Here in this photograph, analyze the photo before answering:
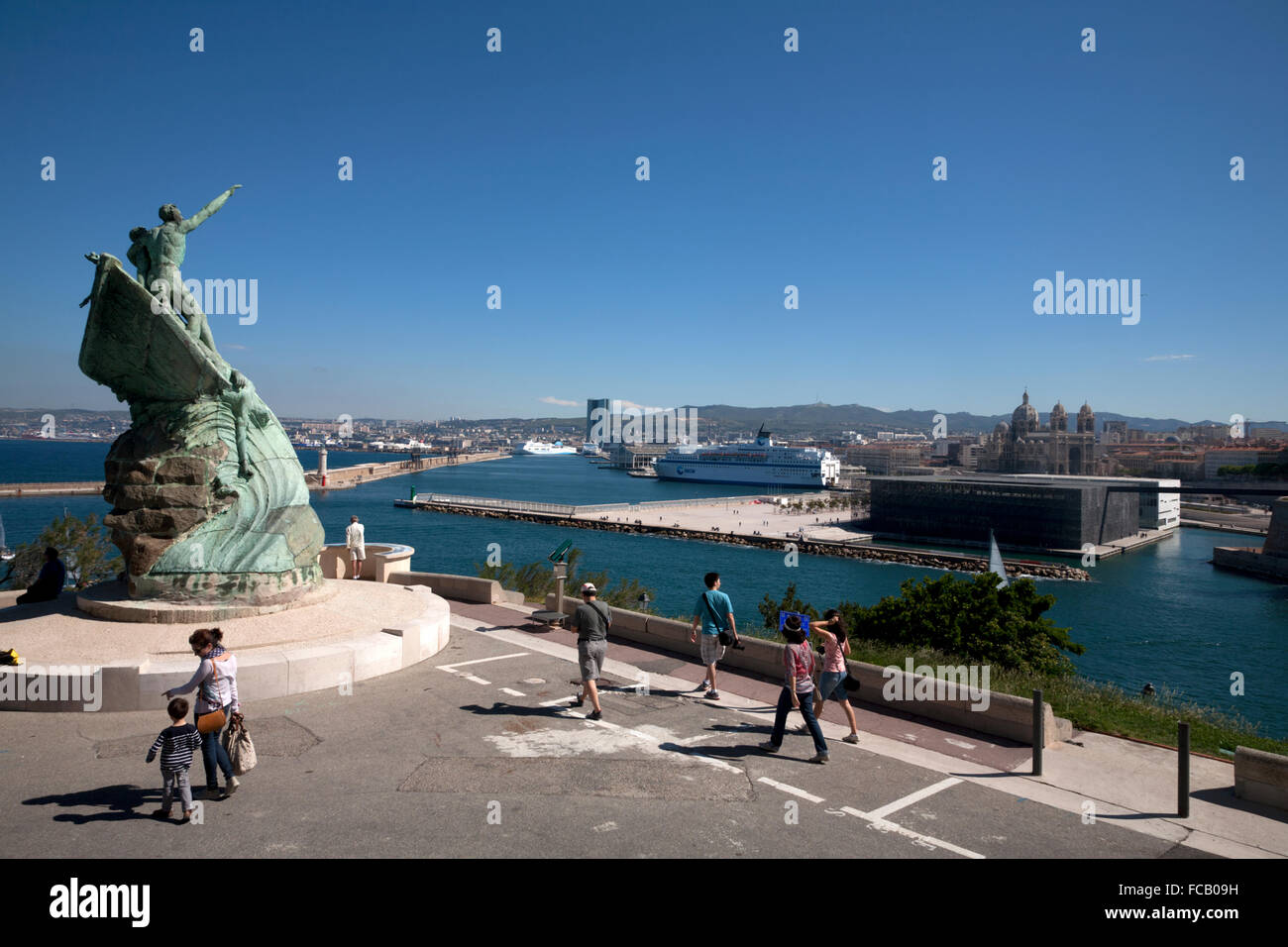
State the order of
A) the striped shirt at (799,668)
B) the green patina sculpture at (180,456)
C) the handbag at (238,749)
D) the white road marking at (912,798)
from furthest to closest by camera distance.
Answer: the green patina sculpture at (180,456)
the striped shirt at (799,668)
the handbag at (238,749)
the white road marking at (912,798)

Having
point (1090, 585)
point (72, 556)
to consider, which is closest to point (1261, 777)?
point (72, 556)

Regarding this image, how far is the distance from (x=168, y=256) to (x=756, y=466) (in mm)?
123993

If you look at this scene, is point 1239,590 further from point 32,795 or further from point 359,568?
point 32,795

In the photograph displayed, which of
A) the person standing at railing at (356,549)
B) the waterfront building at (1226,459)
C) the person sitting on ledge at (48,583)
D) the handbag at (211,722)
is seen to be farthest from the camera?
the waterfront building at (1226,459)

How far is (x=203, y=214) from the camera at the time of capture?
10625 mm

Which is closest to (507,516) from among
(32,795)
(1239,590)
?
(1239,590)

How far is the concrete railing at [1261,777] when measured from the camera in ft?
20.0

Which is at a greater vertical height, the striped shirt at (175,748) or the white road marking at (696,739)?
the striped shirt at (175,748)

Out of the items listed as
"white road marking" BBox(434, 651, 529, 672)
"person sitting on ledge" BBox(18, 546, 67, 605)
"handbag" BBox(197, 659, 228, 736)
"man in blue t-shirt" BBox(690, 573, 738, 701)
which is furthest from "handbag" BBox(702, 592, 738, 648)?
"person sitting on ledge" BBox(18, 546, 67, 605)

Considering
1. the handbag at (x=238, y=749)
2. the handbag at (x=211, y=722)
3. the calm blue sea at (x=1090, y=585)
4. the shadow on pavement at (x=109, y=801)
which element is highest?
the handbag at (x=211, y=722)

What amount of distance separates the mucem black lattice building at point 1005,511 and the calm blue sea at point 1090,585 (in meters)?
3.53

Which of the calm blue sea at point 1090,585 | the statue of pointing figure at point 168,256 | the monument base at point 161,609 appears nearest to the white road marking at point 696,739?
the monument base at point 161,609

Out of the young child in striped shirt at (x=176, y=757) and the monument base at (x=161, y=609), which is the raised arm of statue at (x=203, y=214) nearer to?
the monument base at (x=161, y=609)

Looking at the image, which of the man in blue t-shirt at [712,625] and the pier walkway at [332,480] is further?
the pier walkway at [332,480]
